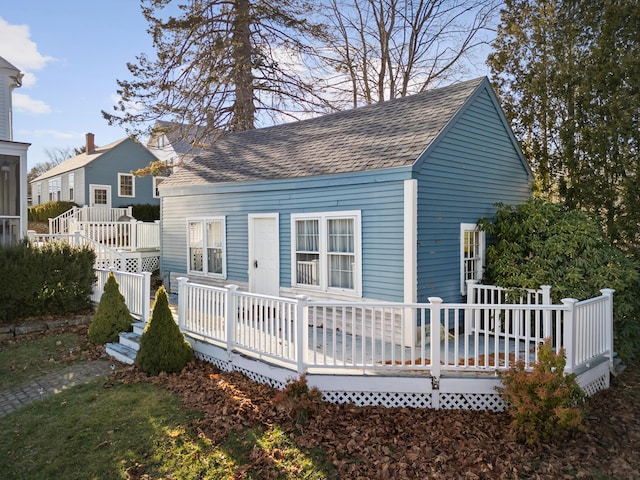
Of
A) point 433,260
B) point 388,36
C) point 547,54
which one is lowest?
point 433,260

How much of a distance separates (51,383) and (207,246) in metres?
5.69

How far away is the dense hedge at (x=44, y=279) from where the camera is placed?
9648 millimetres

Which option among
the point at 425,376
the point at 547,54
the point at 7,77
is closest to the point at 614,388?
the point at 425,376

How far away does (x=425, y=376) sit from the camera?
5.98 meters

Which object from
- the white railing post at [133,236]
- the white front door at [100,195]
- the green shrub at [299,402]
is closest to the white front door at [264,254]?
the green shrub at [299,402]

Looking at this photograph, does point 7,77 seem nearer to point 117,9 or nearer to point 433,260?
point 117,9

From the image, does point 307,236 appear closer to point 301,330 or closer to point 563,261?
point 301,330

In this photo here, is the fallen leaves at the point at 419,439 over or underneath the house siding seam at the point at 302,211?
underneath

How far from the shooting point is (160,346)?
711cm

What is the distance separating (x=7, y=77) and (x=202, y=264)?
995 centimetres

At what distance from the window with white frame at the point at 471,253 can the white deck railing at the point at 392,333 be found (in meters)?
0.86

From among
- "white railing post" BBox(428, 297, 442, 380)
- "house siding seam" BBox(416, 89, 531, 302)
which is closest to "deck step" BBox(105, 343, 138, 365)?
"white railing post" BBox(428, 297, 442, 380)

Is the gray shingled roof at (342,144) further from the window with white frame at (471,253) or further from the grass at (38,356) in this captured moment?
the grass at (38,356)

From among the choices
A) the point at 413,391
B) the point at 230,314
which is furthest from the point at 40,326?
the point at 413,391
